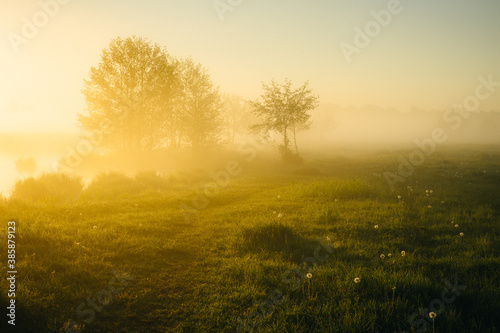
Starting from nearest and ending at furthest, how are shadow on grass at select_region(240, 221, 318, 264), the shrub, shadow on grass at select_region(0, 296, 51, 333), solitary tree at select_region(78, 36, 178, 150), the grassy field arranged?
shadow on grass at select_region(0, 296, 51, 333) < the grassy field < shadow on grass at select_region(240, 221, 318, 264) < the shrub < solitary tree at select_region(78, 36, 178, 150)

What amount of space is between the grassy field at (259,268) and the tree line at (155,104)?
22.0 metres

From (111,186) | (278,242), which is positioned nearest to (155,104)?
(111,186)

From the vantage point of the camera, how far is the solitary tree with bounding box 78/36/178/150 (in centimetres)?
2964

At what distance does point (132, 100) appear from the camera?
101ft

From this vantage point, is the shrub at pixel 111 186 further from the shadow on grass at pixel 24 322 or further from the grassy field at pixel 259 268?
A: the shadow on grass at pixel 24 322

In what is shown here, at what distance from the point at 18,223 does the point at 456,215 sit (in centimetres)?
1453

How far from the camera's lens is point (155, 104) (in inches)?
1288

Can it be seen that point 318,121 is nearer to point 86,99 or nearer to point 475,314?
point 86,99

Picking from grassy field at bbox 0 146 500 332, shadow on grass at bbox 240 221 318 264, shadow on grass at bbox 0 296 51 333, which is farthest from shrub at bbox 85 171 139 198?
shadow on grass at bbox 0 296 51 333

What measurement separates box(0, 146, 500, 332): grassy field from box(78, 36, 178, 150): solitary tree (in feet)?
71.6

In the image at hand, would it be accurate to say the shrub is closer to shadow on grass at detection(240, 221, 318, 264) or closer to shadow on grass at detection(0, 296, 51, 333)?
shadow on grass at detection(240, 221, 318, 264)

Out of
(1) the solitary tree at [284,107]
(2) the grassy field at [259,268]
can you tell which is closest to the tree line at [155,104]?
(1) the solitary tree at [284,107]

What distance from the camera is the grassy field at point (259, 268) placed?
14.7ft

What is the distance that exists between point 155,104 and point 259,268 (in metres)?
30.7
